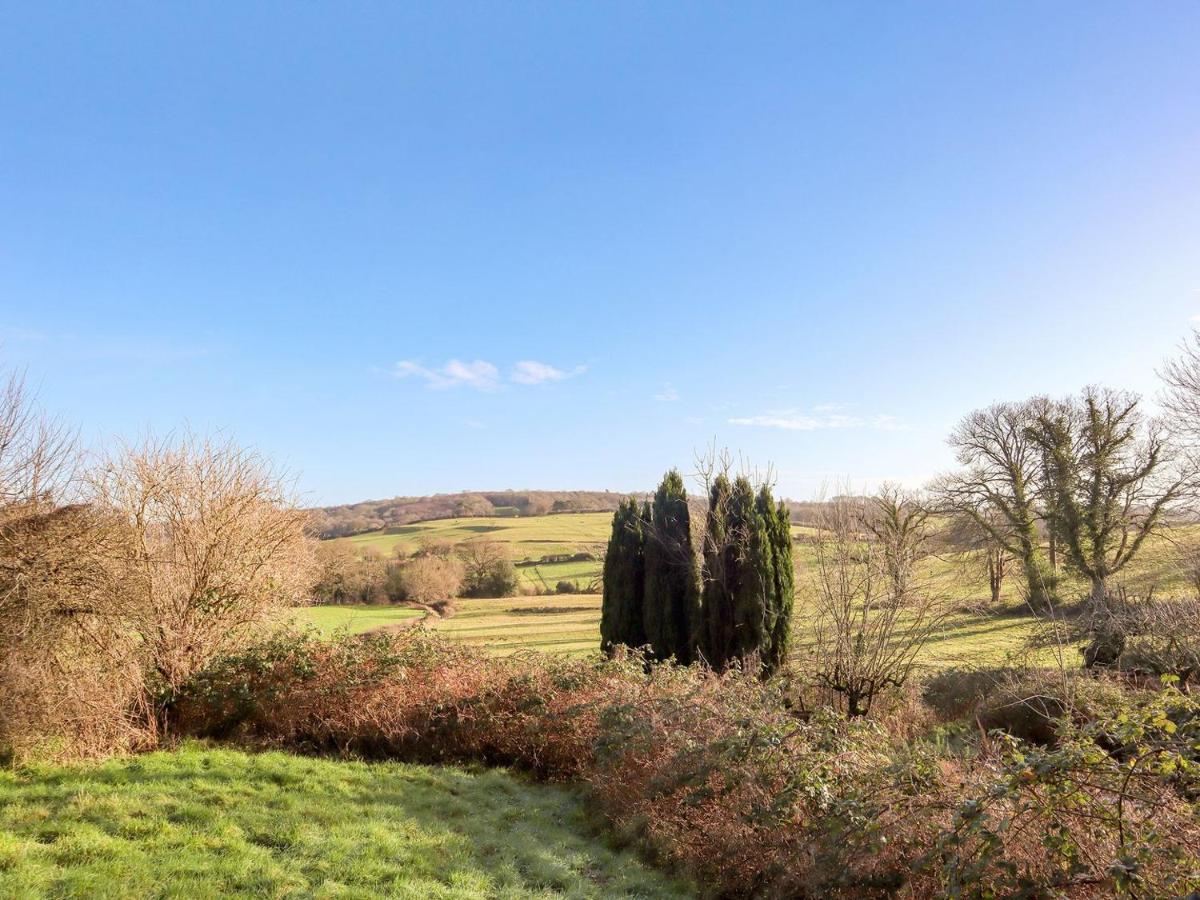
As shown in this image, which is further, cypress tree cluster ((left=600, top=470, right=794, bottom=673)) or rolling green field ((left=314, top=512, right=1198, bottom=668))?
rolling green field ((left=314, top=512, right=1198, bottom=668))

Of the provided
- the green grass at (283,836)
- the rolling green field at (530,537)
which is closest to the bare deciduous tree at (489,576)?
the rolling green field at (530,537)

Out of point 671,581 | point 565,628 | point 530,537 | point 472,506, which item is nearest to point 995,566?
point 671,581

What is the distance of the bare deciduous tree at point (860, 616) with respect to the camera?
1019cm

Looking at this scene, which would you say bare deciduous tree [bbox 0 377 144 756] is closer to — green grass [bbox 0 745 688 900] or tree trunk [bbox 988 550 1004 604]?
green grass [bbox 0 745 688 900]

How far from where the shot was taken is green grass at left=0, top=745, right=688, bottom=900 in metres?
4.38

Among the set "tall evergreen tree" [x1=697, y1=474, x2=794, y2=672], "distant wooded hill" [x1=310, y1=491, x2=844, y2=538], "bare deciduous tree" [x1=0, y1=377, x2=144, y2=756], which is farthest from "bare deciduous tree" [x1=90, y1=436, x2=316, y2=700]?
"distant wooded hill" [x1=310, y1=491, x2=844, y2=538]

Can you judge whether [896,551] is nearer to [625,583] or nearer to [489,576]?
[625,583]

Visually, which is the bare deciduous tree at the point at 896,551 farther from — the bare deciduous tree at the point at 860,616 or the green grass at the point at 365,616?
the green grass at the point at 365,616

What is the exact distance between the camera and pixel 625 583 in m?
17.8

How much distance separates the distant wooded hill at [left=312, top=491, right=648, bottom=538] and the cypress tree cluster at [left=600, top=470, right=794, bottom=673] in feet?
148

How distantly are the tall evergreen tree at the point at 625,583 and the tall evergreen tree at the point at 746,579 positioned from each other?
243cm

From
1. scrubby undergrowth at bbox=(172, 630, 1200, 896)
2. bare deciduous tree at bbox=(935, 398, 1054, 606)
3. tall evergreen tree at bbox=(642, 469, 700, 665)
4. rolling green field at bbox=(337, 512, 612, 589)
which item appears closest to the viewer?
scrubby undergrowth at bbox=(172, 630, 1200, 896)

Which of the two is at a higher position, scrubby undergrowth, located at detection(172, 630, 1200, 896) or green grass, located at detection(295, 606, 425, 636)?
scrubby undergrowth, located at detection(172, 630, 1200, 896)

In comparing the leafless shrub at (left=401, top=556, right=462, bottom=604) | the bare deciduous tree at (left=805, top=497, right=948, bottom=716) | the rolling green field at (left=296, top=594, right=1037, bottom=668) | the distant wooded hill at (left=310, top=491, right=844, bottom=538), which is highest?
the distant wooded hill at (left=310, top=491, right=844, bottom=538)
